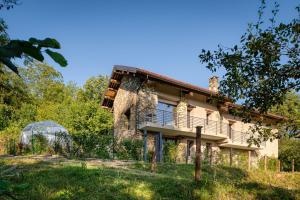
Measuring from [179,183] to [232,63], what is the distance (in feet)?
11.6

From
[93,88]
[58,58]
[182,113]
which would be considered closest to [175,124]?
[182,113]

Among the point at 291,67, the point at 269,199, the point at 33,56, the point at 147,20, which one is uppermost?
the point at 147,20

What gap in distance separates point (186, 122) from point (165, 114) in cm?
252

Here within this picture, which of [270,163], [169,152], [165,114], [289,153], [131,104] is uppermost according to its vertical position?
[131,104]

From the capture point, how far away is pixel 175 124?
967 inches

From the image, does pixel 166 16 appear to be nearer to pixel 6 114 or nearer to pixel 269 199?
pixel 269 199

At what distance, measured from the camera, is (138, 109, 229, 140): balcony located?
22875mm

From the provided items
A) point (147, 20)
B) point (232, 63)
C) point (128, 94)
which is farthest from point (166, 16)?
point (128, 94)

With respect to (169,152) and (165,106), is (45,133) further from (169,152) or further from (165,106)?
(165,106)

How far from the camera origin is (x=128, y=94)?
25.6m

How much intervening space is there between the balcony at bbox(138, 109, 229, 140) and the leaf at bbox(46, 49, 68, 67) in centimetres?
2103

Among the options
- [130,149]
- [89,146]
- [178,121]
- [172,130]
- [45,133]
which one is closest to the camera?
[45,133]

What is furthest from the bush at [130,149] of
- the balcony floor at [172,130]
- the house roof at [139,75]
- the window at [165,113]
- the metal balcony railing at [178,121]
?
the house roof at [139,75]

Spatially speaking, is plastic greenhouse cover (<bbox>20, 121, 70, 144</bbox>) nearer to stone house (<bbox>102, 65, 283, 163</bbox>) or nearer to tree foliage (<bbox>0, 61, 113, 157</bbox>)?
tree foliage (<bbox>0, 61, 113, 157</bbox>)
